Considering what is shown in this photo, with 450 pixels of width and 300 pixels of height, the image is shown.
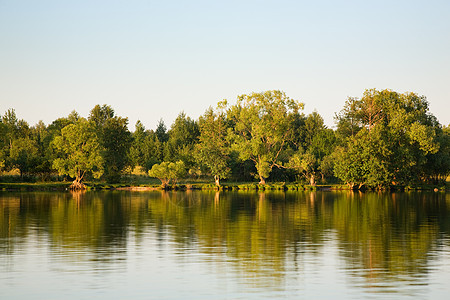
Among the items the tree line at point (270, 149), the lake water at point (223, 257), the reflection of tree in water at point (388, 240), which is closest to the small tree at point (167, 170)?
the tree line at point (270, 149)

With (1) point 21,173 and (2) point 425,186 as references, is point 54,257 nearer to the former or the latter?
(1) point 21,173

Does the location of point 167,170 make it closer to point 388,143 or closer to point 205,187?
point 205,187

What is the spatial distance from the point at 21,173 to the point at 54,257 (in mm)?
81627

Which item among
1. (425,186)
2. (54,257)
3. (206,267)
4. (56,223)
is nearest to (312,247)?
(206,267)

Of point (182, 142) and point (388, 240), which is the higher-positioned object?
point (182, 142)

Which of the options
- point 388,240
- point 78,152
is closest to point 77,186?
point 78,152

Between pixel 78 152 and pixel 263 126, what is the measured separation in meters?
34.3

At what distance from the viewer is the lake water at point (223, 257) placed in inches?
660

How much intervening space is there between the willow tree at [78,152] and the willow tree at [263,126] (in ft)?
87.6

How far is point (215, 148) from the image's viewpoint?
105812 mm

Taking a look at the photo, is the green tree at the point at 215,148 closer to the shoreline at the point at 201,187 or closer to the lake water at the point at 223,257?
the shoreline at the point at 201,187

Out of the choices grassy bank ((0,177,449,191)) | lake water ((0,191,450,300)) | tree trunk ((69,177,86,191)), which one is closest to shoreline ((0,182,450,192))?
grassy bank ((0,177,449,191))

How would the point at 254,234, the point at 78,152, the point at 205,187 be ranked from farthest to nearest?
the point at 205,187
the point at 78,152
the point at 254,234

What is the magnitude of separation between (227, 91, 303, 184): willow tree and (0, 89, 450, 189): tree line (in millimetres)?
198
